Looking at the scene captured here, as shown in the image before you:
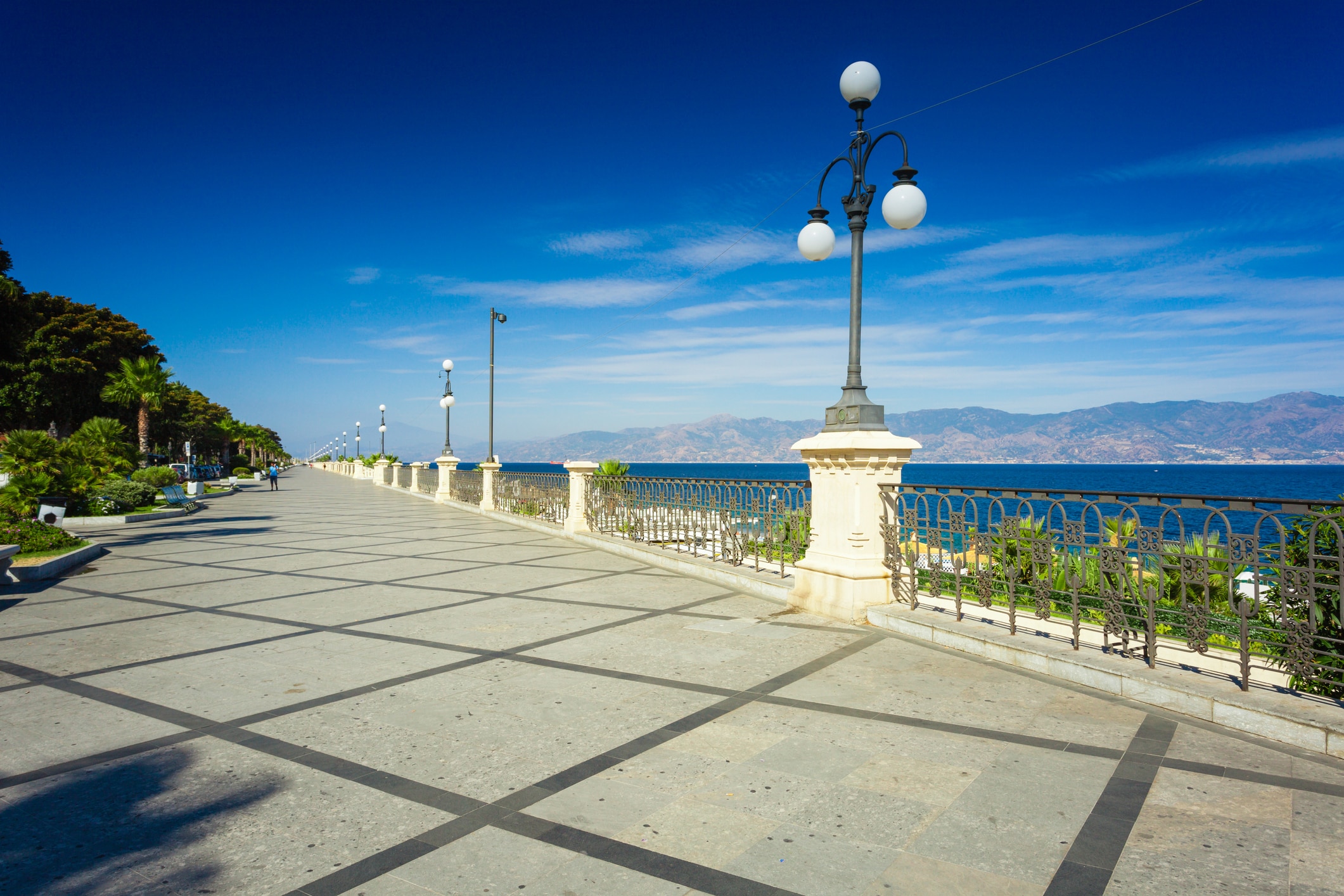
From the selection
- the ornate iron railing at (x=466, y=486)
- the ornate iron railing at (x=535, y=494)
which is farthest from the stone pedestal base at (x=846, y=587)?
the ornate iron railing at (x=466, y=486)

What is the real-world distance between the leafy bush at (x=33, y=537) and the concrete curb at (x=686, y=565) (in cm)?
841

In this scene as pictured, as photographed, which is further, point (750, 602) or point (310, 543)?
point (310, 543)

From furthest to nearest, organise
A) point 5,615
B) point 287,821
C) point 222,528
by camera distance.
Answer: point 222,528 < point 5,615 < point 287,821

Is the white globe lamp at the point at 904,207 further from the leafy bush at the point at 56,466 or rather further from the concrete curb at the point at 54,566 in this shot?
the leafy bush at the point at 56,466

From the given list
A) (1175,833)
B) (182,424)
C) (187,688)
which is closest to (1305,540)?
(1175,833)

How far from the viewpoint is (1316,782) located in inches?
→ 133

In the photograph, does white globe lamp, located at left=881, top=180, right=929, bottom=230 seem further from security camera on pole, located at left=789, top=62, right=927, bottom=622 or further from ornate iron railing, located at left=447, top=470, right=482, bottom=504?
ornate iron railing, located at left=447, top=470, right=482, bottom=504

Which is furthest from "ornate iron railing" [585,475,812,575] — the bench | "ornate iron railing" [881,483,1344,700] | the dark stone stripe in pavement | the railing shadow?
the bench

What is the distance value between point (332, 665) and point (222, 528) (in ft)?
48.2

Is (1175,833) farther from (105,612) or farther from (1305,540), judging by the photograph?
(105,612)

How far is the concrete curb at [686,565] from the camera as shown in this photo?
820cm

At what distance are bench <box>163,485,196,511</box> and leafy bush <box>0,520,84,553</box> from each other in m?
12.8

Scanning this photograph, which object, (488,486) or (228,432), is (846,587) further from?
(228,432)

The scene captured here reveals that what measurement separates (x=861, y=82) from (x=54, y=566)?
1252cm
